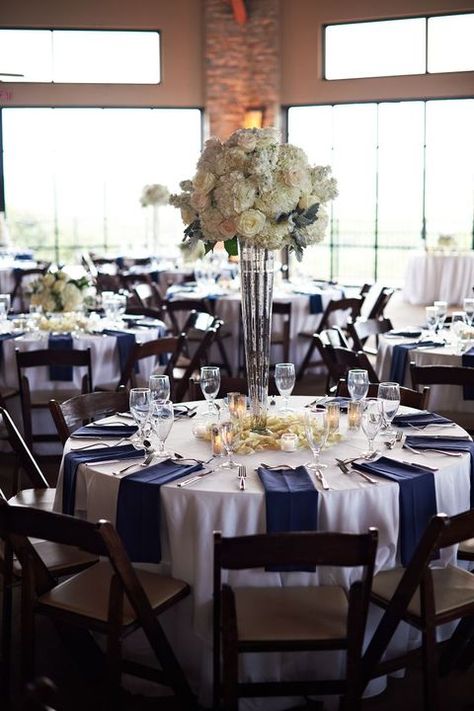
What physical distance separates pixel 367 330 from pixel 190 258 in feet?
16.2

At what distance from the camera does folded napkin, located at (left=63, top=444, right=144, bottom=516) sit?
148 inches

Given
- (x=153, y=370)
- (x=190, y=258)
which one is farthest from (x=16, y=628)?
(x=190, y=258)

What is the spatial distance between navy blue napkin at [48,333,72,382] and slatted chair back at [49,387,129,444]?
1.94 meters

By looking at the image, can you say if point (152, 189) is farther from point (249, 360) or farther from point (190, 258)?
point (249, 360)

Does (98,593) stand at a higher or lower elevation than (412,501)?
lower

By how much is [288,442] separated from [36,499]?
1.17m

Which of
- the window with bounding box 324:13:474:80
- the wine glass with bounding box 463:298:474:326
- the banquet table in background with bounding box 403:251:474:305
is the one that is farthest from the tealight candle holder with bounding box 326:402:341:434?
the window with bounding box 324:13:474:80

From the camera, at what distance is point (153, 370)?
23.5 ft

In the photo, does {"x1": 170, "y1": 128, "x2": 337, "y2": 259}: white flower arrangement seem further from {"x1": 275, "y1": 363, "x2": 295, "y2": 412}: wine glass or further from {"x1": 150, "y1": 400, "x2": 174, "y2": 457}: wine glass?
{"x1": 150, "y1": 400, "x2": 174, "y2": 457}: wine glass

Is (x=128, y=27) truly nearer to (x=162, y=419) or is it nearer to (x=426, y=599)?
(x=162, y=419)

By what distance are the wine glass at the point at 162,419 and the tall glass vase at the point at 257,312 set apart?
48cm

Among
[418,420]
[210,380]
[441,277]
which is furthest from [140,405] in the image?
[441,277]

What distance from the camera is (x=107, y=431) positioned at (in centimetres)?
413

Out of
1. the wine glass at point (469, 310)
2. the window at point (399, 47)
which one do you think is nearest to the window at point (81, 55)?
the window at point (399, 47)
